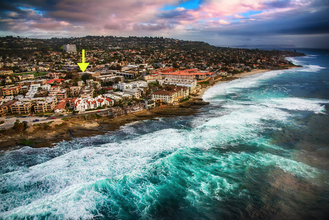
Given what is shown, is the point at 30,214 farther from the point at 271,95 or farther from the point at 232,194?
the point at 271,95

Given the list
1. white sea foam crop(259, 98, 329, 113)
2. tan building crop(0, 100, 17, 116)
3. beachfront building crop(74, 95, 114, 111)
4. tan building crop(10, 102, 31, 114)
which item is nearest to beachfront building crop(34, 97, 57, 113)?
tan building crop(10, 102, 31, 114)

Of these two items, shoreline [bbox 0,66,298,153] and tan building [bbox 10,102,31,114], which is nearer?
shoreline [bbox 0,66,298,153]

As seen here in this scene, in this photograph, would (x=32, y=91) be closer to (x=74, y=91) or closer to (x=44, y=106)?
(x=74, y=91)

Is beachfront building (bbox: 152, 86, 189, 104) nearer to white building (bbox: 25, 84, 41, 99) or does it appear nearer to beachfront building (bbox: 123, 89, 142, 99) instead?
beachfront building (bbox: 123, 89, 142, 99)

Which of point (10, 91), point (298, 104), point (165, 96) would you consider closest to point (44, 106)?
point (10, 91)

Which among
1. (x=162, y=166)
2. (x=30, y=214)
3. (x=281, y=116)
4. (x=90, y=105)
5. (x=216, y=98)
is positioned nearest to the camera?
(x=30, y=214)

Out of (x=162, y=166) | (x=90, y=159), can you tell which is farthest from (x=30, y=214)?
(x=162, y=166)

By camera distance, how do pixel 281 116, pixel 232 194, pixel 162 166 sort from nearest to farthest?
pixel 232 194, pixel 162 166, pixel 281 116
